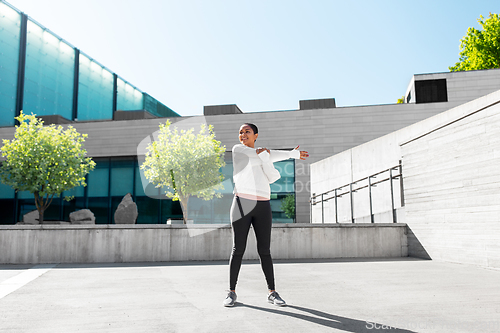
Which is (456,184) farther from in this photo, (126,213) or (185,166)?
(126,213)

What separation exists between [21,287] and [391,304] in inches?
170

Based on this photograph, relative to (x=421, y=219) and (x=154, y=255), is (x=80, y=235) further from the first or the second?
(x=421, y=219)

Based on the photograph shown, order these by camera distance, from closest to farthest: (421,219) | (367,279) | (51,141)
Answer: (367,279) < (421,219) < (51,141)

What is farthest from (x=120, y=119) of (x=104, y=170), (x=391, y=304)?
(x=391, y=304)

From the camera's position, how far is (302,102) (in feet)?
77.7

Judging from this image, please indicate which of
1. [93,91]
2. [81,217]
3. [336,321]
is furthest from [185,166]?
[93,91]

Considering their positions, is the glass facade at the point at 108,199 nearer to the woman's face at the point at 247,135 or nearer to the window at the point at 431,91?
the window at the point at 431,91

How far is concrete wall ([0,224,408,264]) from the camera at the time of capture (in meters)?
8.20

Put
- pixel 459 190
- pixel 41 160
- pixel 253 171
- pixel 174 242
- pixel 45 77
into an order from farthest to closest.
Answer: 1. pixel 45 77
2. pixel 41 160
3. pixel 174 242
4. pixel 459 190
5. pixel 253 171

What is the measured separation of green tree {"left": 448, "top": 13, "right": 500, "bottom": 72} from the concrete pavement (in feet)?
76.3

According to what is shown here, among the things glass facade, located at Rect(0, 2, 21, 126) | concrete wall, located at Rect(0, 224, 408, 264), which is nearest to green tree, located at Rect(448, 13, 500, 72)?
concrete wall, located at Rect(0, 224, 408, 264)

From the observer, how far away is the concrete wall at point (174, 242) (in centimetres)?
820

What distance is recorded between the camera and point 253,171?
3.67 metres

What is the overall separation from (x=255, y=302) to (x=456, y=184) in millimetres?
5146
